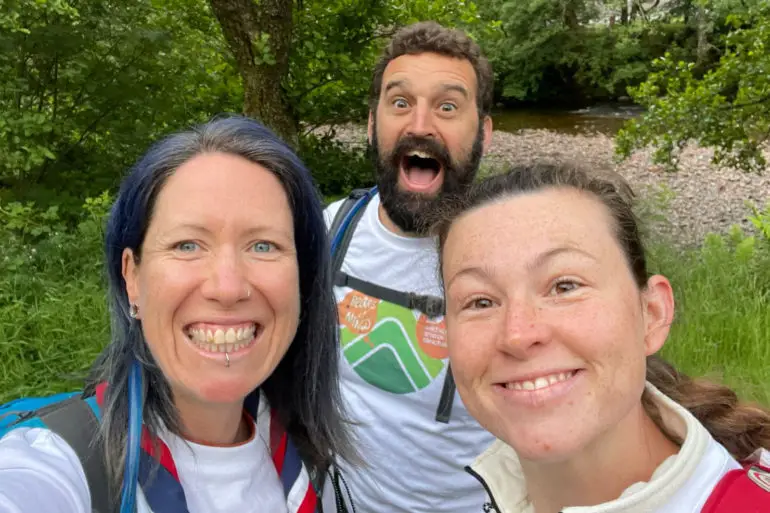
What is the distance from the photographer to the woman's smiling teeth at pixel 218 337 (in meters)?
1.50

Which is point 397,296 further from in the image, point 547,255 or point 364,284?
point 547,255

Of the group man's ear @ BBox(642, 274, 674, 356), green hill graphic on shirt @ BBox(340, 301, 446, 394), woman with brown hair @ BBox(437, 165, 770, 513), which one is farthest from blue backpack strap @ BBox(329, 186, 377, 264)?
man's ear @ BBox(642, 274, 674, 356)

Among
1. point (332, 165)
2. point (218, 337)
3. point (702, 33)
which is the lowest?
point (332, 165)

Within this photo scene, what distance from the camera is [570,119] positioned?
22094 millimetres

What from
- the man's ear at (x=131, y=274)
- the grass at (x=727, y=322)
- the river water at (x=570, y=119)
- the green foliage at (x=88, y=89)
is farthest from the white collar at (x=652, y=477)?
the river water at (x=570, y=119)

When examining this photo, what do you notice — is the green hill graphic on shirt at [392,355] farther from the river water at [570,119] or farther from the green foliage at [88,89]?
the river water at [570,119]

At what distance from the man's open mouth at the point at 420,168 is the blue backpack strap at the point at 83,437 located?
1653mm

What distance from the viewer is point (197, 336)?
152cm

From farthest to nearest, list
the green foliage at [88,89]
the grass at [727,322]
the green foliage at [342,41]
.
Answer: the green foliage at [342,41]
the green foliage at [88,89]
the grass at [727,322]

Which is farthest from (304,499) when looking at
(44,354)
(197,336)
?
(44,354)

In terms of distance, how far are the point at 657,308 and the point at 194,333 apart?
1129mm

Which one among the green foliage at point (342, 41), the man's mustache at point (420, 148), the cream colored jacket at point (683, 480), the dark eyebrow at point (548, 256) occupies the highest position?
the green foliage at point (342, 41)

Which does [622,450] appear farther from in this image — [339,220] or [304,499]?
[339,220]

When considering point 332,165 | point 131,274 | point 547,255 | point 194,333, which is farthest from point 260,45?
point 547,255
